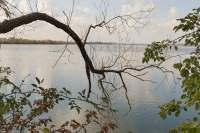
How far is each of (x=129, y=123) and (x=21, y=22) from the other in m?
14.1

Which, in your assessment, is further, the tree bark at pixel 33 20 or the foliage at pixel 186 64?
the tree bark at pixel 33 20

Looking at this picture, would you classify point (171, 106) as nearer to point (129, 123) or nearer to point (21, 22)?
point (21, 22)

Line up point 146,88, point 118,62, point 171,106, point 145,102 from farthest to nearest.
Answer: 1. point 146,88
2. point 145,102
3. point 118,62
4. point 171,106

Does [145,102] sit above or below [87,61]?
below

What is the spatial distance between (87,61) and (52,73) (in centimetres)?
2808

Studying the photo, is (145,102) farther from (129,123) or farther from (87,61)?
(87,61)

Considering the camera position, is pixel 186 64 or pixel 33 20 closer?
pixel 186 64

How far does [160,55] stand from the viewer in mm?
3094

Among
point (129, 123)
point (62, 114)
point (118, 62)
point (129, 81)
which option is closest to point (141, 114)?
point (129, 123)

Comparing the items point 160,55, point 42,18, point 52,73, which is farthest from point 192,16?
point 52,73

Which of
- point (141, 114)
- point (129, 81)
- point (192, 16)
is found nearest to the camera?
point (192, 16)

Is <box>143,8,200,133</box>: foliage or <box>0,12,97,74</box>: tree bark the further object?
<box>0,12,97,74</box>: tree bark

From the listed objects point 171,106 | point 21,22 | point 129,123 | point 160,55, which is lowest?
point 129,123

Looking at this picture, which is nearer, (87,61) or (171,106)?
(171,106)
